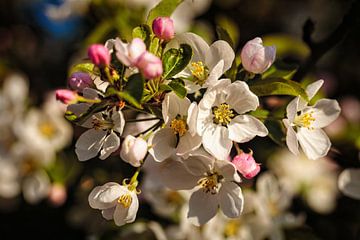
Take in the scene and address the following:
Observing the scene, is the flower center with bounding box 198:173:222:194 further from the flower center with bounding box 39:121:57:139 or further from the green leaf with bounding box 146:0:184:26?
the flower center with bounding box 39:121:57:139

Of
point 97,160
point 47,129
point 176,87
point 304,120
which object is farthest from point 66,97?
point 47,129

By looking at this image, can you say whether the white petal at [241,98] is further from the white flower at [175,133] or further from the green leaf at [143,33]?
the green leaf at [143,33]

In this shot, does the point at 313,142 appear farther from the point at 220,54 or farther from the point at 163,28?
the point at 163,28

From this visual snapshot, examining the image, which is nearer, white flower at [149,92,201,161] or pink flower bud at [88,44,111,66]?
pink flower bud at [88,44,111,66]

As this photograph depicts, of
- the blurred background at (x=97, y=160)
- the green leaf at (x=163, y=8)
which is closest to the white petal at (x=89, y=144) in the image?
the green leaf at (x=163, y=8)

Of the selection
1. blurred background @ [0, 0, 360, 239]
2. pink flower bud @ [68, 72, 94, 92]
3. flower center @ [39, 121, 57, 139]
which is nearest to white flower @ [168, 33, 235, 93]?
pink flower bud @ [68, 72, 94, 92]

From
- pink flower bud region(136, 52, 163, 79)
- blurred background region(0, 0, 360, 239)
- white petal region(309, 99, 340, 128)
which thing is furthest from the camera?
blurred background region(0, 0, 360, 239)

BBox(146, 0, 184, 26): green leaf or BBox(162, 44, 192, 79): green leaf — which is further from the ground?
BBox(146, 0, 184, 26): green leaf
